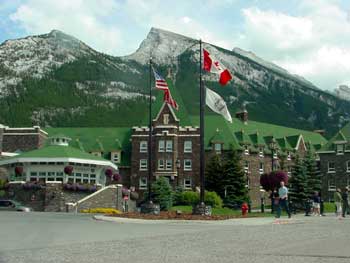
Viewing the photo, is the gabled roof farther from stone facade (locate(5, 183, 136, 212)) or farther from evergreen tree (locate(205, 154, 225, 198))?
evergreen tree (locate(205, 154, 225, 198))

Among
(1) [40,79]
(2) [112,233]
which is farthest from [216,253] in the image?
(1) [40,79]

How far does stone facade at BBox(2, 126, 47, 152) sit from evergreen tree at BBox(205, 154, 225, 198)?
2137cm

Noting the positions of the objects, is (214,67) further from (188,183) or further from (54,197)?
(188,183)

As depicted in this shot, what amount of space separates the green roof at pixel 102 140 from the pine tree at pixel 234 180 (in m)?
17.0

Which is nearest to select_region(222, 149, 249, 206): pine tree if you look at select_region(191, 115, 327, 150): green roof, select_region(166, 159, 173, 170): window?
select_region(191, 115, 327, 150): green roof

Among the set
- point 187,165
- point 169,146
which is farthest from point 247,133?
point 169,146

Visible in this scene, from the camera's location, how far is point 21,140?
7800 cm

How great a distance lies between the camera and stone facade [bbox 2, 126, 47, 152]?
77750mm

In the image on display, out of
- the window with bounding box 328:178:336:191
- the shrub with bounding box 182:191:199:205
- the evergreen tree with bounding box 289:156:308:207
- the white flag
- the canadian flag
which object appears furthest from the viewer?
the window with bounding box 328:178:336:191

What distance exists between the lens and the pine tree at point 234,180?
6969cm

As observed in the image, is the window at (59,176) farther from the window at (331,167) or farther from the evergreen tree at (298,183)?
the window at (331,167)

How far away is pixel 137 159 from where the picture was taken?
81500 millimetres

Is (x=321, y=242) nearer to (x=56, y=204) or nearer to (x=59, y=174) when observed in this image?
(x=56, y=204)

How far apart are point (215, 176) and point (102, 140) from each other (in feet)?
70.6
